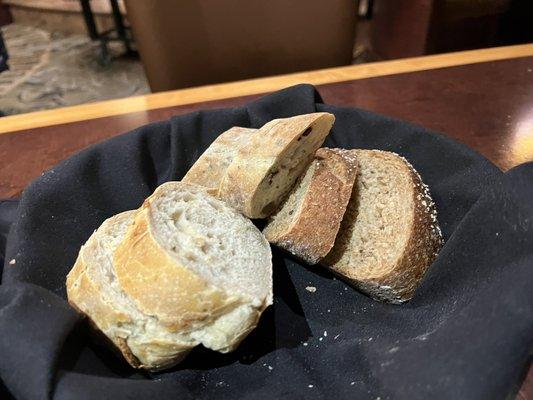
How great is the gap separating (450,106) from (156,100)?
72 cm

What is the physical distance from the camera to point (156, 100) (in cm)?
122

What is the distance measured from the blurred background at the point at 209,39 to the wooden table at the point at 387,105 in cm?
22

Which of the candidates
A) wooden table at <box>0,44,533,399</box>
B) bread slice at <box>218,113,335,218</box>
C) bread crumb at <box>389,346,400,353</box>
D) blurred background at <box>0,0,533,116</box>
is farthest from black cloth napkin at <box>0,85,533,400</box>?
blurred background at <box>0,0,533,116</box>

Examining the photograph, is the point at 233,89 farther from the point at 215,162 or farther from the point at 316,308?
the point at 316,308

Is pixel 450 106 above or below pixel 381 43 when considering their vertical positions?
above

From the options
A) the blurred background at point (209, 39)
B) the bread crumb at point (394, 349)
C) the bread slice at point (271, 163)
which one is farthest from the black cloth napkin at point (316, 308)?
the blurred background at point (209, 39)

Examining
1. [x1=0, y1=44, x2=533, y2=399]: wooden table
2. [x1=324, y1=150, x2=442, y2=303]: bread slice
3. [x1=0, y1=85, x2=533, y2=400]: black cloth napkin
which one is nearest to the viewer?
[x1=0, y1=85, x2=533, y2=400]: black cloth napkin

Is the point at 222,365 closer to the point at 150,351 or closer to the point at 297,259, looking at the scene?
the point at 150,351

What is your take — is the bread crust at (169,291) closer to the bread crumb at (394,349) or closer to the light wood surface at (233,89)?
the bread crumb at (394,349)

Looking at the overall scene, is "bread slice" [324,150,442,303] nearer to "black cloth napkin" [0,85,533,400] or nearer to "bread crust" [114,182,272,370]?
"black cloth napkin" [0,85,533,400]

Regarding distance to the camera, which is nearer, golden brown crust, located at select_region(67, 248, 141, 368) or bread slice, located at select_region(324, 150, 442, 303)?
golden brown crust, located at select_region(67, 248, 141, 368)

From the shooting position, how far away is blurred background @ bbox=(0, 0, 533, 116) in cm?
139

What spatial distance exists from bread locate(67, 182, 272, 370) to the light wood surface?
59cm

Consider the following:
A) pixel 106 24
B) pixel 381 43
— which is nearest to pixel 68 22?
pixel 106 24
